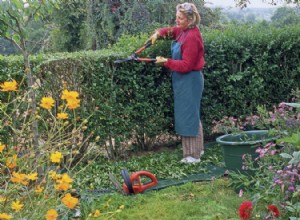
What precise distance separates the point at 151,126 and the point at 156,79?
0.66 meters

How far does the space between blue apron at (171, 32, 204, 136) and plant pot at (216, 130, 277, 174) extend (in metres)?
1.09

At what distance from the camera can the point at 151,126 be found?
6.09m

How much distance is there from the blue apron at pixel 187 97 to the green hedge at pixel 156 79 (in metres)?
0.57

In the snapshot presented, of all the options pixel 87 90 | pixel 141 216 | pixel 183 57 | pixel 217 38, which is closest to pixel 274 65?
pixel 217 38

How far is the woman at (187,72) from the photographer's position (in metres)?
5.17

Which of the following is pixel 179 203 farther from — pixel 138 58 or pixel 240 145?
pixel 138 58

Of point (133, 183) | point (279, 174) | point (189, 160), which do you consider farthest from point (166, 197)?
point (279, 174)

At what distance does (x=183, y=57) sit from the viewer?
520 centimetres

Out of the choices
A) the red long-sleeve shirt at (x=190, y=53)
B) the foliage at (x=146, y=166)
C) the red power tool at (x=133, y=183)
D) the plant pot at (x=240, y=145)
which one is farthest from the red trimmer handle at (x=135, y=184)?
the red long-sleeve shirt at (x=190, y=53)

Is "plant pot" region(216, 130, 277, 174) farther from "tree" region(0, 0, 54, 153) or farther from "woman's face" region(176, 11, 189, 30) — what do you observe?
"tree" region(0, 0, 54, 153)

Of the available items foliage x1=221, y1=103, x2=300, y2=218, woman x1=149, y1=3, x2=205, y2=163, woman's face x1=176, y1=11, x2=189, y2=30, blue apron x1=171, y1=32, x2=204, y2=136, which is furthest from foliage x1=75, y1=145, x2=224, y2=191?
woman's face x1=176, y1=11, x2=189, y2=30

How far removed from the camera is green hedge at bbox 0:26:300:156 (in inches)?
216

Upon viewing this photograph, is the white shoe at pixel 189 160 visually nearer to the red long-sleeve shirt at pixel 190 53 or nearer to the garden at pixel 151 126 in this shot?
the garden at pixel 151 126

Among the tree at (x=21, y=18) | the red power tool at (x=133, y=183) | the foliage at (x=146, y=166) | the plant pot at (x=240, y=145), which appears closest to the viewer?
the tree at (x=21, y=18)
